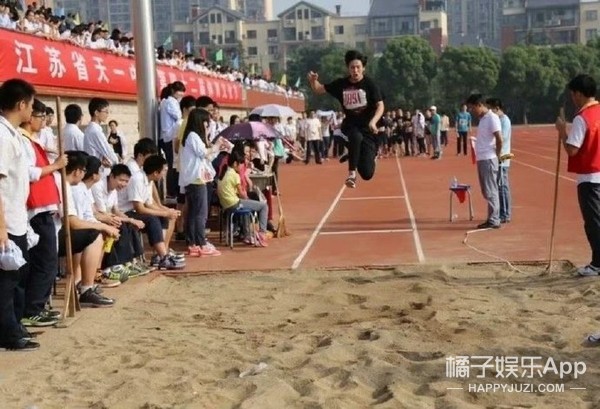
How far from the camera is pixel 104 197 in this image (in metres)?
8.59

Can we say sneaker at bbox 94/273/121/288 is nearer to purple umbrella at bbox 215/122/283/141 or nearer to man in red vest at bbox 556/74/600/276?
purple umbrella at bbox 215/122/283/141

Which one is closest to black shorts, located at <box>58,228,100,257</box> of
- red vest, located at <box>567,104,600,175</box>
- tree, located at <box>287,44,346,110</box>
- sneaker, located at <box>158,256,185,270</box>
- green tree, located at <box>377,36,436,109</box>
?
sneaker, located at <box>158,256,185,270</box>

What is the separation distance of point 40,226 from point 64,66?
27.6ft

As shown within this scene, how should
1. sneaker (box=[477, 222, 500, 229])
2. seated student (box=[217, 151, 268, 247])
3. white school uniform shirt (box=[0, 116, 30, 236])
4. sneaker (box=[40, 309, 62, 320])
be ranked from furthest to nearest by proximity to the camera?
sneaker (box=[477, 222, 500, 229]) < seated student (box=[217, 151, 268, 247]) < sneaker (box=[40, 309, 62, 320]) < white school uniform shirt (box=[0, 116, 30, 236])

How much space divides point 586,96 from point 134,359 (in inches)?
177

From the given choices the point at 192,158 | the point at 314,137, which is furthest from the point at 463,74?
the point at 192,158

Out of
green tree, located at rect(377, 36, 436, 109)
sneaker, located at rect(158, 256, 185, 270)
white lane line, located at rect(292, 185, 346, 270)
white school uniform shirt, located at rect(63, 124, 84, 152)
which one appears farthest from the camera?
green tree, located at rect(377, 36, 436, 109)

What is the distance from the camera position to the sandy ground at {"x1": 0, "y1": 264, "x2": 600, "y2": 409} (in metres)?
5.00

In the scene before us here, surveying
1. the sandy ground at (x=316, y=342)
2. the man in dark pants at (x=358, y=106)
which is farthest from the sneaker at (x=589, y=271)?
the man in dark pants at (x=358, y=106)

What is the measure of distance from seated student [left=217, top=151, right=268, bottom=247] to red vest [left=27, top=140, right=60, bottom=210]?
4023 mm

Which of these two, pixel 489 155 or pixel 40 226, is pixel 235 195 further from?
pixel 40 226

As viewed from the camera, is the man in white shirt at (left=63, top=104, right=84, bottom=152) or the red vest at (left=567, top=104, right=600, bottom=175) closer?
the red vest at (left=567, top=104, right=600, bottom=175)

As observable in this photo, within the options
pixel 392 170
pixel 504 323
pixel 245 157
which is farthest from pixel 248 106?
pixel 504 323

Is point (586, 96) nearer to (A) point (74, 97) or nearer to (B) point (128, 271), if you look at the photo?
(B) point (128, 271)
